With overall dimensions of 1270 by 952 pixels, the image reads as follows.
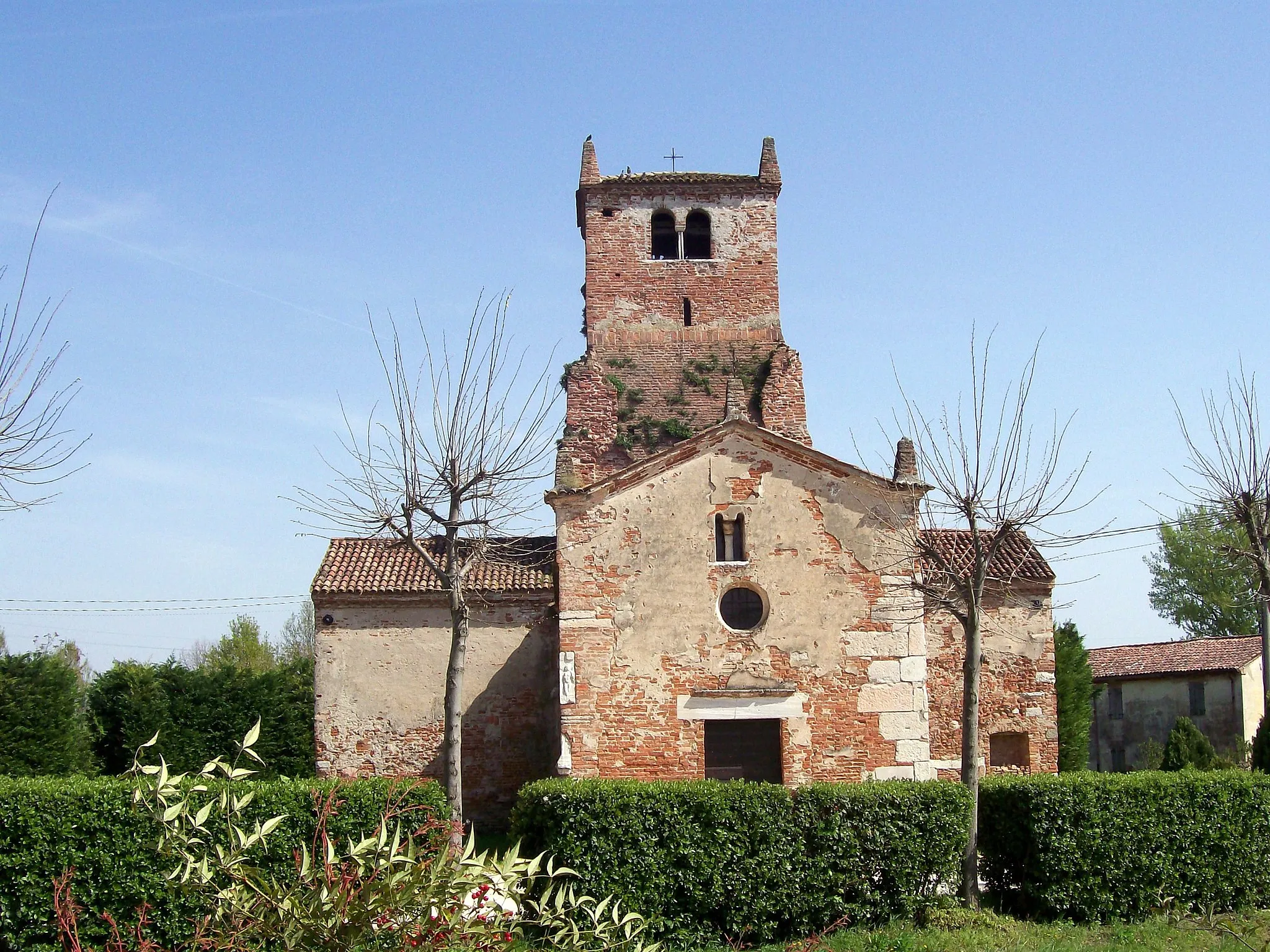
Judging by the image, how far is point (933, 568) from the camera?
51.8 feet

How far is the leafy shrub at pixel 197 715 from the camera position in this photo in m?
21.6

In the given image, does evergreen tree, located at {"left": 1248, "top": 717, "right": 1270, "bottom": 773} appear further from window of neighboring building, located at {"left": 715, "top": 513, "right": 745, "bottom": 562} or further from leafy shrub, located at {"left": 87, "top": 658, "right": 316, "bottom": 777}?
leafy shrub, located at {"left": 87, "top": 658, "right": 316, "bottom": 777}

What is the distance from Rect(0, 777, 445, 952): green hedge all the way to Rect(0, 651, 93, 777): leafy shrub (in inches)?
349

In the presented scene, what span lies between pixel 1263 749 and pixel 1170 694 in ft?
72.7

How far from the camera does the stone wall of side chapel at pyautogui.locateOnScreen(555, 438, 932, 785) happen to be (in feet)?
55.6

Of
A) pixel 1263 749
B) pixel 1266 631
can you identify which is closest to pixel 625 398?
pixel 1266 631

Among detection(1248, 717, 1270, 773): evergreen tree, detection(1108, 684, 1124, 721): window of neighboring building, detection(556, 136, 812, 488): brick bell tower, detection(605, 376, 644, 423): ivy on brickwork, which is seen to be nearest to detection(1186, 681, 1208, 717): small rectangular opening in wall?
detection(1108, 684, 1124, 721): window of neighboring building

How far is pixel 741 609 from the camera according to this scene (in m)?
17.4

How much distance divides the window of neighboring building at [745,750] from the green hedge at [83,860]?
6.97 metres

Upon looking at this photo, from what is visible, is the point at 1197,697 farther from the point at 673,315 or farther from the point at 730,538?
the point at 730,538

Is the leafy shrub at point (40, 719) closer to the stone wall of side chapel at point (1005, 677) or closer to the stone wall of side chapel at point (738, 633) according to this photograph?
the stone wall of side chapel at point (738, 633)

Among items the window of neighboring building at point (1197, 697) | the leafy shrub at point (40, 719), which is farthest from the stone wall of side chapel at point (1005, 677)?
the window of neighboring building at point (1197, 697)

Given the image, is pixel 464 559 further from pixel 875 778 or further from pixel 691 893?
pixel 875 778

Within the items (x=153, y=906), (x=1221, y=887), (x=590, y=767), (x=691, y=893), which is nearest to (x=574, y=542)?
(x=590, y=767)
